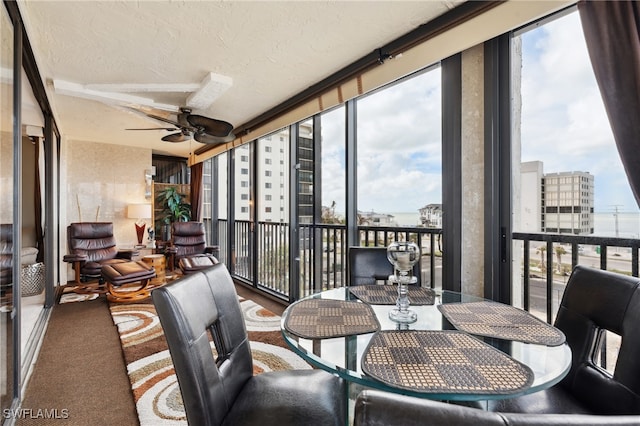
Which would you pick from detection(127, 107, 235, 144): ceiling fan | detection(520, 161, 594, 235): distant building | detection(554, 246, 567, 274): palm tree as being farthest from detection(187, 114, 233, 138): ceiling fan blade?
detection(554, 246, 567, 274): palm tree

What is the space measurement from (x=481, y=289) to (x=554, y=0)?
5.38 ft

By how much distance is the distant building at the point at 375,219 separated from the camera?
2.92 m

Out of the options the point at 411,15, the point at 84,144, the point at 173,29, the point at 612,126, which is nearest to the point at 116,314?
the point at 173,29

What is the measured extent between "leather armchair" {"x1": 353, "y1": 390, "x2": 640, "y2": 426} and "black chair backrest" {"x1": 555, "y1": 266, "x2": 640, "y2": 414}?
0.88 metres

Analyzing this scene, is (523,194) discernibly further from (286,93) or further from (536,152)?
(286,93)

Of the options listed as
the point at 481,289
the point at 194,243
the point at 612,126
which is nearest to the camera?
the point at 612,126

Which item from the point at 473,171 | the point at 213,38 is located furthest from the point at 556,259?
the point at 213,38

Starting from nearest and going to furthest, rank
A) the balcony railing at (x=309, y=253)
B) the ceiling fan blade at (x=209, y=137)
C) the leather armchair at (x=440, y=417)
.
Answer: the leather armchair at (x=440, y=417) < the balcony railing at (x=309, y=253) < the ceiling fan blade at (x=209, y=137)

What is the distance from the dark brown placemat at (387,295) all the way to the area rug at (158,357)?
1023mm

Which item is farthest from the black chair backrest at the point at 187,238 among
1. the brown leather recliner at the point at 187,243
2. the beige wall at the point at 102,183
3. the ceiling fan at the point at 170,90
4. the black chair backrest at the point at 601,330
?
the black chair backrest at the point at 601,330

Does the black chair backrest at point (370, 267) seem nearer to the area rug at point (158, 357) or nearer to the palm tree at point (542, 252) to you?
the palm tree at point (542, 252)

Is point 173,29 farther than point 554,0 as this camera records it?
Yes

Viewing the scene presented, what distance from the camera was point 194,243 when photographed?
5.56 meters

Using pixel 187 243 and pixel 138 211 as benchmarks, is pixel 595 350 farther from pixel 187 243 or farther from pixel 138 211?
pixel 138 211
